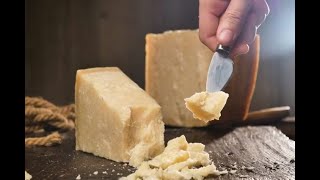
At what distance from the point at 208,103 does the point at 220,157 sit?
0.17m

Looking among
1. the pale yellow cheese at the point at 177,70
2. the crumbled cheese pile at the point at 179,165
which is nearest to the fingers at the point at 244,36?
the crumbled cheese pile at the point at 179,165

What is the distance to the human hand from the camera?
644 mm

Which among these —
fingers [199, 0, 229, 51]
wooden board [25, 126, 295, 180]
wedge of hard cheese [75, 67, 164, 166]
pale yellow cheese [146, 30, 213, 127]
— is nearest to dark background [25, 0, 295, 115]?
pale yellow cheese [146, 30, 213, 127]

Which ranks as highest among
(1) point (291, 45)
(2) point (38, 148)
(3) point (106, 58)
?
(1) point (291, 45)

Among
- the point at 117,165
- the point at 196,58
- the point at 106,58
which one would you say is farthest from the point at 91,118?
the point at 106,58

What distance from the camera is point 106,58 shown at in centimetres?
131

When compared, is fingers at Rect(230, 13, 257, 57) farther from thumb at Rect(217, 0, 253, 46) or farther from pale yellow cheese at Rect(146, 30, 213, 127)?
pale yellow cheese at Rect(146, 30, 213, 127)

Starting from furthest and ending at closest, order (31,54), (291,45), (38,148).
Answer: (31,54) → (38,148) → (291,45)

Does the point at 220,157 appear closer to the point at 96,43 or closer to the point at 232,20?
→ the point at 232,20

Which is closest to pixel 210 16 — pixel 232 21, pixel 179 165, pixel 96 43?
pixel 232 21

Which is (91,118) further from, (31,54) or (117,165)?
(31,54)

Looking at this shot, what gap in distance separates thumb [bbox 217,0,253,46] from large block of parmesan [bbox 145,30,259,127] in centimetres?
40
